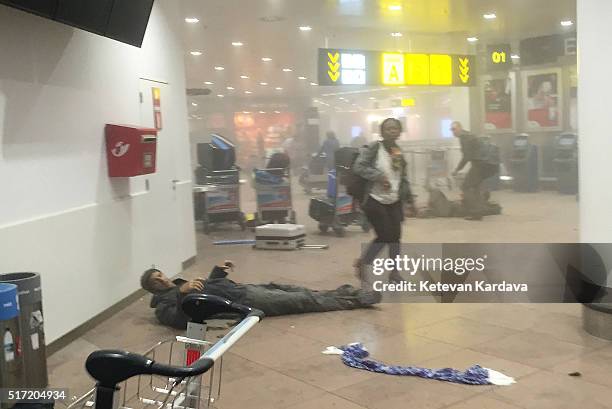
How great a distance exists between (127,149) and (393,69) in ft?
19.1

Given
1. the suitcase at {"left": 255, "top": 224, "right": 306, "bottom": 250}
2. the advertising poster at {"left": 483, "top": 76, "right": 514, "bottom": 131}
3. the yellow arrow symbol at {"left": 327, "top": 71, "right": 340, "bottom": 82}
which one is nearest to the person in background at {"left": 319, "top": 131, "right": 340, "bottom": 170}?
the yellow arrow symbol at {"left": 327, "top": 71, "right": 340, "bottom": 82}

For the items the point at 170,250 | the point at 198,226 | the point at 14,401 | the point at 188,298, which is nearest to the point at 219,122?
the point at 198,226

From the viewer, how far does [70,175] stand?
4887 mm

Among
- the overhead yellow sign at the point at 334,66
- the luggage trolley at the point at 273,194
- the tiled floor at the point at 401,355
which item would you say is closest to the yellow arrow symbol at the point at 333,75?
the overhead yellow sign at the point at 334,66

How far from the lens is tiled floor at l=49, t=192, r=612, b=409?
11.6ft

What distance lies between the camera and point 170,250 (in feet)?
23.4

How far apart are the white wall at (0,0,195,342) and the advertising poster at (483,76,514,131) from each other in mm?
11007

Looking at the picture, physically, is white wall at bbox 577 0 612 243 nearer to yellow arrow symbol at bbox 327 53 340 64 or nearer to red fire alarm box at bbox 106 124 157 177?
red fire alarm box at bbox 106 124 157 177

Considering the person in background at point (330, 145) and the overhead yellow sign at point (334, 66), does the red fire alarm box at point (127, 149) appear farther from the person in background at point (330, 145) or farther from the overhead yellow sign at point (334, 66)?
the person in background at point (330, 145)

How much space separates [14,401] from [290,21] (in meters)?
8.77

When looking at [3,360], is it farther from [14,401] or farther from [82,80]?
[82,80]

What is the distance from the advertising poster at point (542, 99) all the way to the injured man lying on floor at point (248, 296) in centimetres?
1162

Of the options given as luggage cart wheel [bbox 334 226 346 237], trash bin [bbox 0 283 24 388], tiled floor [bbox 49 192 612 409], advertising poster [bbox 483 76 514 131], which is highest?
advertising poster [bbox 483 76 514 131]

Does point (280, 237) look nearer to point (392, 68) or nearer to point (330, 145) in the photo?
point (392, 68)
